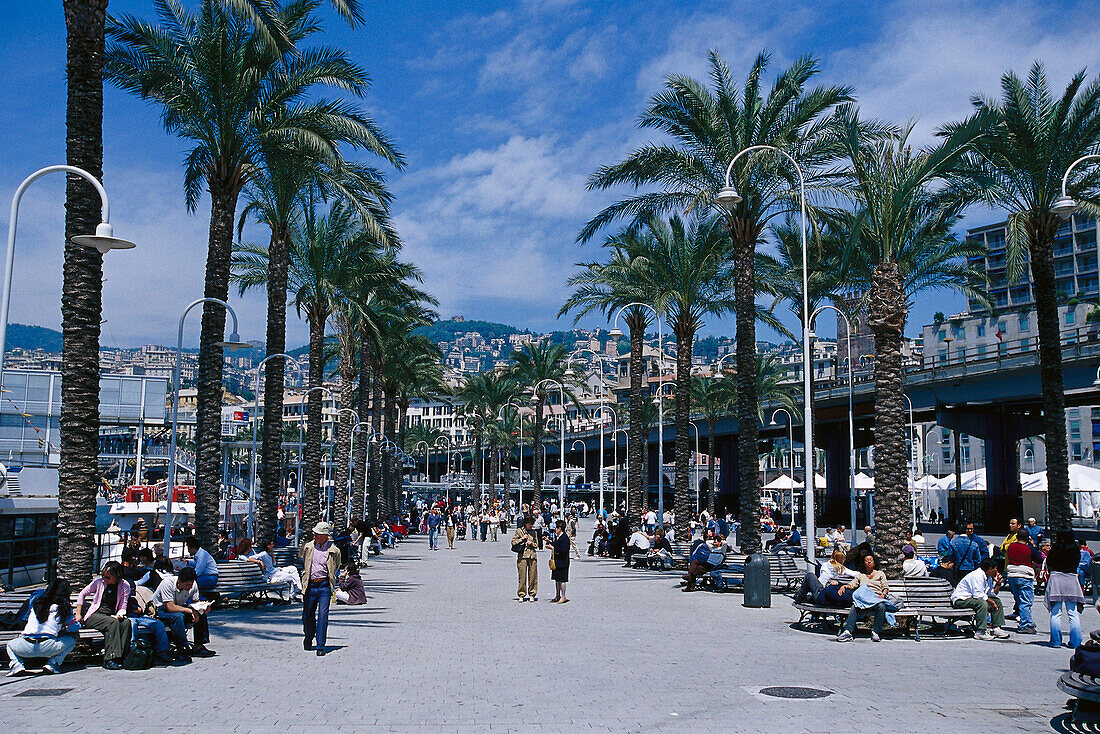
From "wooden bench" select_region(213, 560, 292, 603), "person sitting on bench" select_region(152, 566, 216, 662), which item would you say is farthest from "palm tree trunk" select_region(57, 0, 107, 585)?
"wooden bench" select_region(213, 560, 292, 603)

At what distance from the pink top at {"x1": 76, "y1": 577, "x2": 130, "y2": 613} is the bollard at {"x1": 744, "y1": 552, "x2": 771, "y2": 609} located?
36.3 feet

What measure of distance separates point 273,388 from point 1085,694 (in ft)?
66.0

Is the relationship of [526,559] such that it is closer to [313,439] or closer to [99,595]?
[99,595]

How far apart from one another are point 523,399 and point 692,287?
128 feet

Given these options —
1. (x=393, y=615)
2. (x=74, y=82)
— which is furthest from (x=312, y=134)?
(x=393, y=615)

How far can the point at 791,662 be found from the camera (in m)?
11.4

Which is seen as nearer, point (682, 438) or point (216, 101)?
point (216, 101)

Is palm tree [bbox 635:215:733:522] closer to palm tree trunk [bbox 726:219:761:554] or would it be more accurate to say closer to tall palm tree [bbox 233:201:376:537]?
palm tree trunk [bbox 726:219:761:554]

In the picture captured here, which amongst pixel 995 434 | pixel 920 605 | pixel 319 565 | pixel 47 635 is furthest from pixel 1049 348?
pixel 995 434

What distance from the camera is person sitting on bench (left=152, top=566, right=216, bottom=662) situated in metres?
11.2

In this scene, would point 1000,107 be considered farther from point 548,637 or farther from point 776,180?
point 548,637

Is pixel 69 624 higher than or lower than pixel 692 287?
lower

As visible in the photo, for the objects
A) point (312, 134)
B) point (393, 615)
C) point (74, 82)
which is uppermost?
point (312, 134)

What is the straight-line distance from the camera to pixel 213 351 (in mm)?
20719
